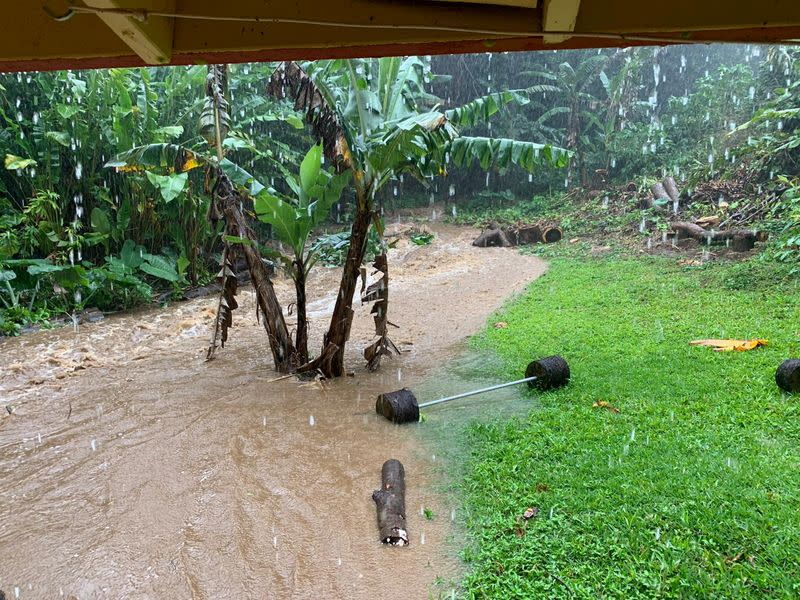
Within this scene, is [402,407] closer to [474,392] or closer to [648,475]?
[474,392]

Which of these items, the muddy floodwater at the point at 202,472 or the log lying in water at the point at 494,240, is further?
the log lying in water at the point at 494,240

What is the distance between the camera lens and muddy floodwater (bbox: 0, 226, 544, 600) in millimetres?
3531

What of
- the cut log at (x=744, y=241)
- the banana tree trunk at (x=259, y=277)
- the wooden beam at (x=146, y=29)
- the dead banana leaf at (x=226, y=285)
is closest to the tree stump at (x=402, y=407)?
the banana tree trunk at (x=259, y=277)

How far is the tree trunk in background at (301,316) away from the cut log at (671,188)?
11011 millimetres

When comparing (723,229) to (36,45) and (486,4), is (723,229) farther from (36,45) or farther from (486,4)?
(36,45)

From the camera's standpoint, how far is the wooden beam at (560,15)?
1.88 meters

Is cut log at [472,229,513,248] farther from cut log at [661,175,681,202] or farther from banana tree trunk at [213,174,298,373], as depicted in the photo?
banana tree trunk at [213,174,298,373]

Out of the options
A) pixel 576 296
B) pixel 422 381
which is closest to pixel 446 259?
pixel 576 296

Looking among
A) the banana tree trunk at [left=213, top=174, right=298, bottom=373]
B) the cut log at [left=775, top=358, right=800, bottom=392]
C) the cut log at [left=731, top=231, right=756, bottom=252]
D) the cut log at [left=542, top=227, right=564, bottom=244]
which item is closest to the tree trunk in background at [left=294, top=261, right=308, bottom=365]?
the banana tree trunk at [left=213, top=174, right=298, bottom=373]

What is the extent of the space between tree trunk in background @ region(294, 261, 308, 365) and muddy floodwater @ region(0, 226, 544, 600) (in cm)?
51

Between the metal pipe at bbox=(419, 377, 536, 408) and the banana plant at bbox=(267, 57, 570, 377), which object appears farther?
the banana plant at bbox=(267, 57, 570, 377)

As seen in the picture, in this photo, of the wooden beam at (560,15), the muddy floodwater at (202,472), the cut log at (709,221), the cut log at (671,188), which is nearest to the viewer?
the wooden beam at (560,15)

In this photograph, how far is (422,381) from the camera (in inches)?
274

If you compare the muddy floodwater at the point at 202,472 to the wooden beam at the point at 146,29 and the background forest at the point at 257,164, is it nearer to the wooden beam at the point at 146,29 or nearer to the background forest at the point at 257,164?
the background forest at the point at 257,164
